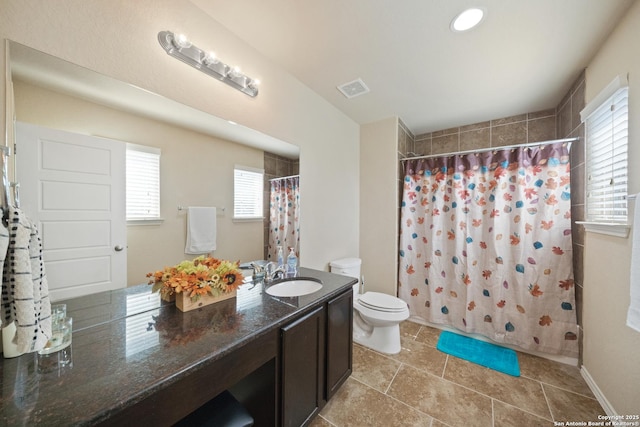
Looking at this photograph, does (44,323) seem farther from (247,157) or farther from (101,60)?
(247,157)

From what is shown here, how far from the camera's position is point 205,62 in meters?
1.28

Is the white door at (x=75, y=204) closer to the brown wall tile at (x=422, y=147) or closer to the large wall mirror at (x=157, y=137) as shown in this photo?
the large wall mirror at (x=157, y=137)

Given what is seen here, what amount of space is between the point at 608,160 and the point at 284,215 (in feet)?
7.15

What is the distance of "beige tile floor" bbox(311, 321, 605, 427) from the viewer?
141cm

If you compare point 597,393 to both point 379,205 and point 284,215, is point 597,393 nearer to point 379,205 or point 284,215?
point 379,205

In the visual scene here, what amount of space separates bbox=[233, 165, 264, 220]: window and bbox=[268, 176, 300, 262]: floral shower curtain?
0.10 metres

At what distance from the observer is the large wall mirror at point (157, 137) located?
852 mm

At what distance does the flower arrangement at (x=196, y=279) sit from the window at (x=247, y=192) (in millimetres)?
390

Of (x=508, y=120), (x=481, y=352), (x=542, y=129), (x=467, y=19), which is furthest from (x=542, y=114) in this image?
(x=481, y=352)

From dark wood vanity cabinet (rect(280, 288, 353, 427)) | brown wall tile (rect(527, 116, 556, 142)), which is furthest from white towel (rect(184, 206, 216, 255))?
brown wall tile (rect(527, 116, 556, 142))

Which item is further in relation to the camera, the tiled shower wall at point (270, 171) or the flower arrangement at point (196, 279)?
the tiled shower wall at point (270, 171)

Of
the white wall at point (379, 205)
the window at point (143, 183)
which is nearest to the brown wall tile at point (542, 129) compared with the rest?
the white wall at point (379, 205)

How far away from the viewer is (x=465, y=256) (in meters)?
2.37

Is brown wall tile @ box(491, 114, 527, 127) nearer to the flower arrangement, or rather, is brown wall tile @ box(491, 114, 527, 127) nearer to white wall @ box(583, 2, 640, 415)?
white wall @ box(583, 2, 640, 415)
